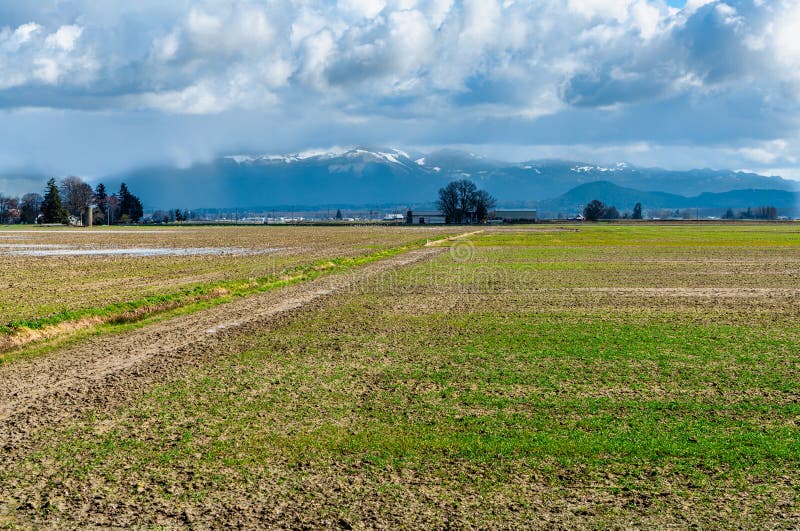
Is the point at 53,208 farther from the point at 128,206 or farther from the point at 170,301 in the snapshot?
the point at 170,301

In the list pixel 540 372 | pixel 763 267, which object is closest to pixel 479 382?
pixel 540 372

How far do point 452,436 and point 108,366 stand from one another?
6.64 metres

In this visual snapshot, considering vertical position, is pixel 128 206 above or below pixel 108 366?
above

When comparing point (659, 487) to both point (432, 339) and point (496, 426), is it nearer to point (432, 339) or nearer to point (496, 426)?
point (496, 426)

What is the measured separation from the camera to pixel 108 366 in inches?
489

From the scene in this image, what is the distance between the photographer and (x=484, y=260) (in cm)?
4203

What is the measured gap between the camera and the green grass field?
6598mm

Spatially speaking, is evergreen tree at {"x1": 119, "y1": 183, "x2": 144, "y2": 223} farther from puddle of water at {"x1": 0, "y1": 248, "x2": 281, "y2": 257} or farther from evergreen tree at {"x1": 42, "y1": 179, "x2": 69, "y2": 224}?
puddle of water at {"x1": 0, "y1": 248, "x2": 281, "y2": 257}

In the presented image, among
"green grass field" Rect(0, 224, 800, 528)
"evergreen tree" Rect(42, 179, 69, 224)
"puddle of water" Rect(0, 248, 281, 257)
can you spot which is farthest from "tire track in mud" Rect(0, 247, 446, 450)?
"evergreen tree" Rect(42, 179, 69, 224)

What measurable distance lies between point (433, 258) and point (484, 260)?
333 cm

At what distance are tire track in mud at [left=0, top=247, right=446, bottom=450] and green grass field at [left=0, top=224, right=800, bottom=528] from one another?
1.51ft

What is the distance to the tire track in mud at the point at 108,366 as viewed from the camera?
9.41 meters

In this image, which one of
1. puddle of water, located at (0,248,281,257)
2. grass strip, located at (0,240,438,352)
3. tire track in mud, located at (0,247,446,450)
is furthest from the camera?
puddle of water, located at (0,248,281,257)

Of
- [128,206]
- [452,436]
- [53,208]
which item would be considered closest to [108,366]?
[452,436]
